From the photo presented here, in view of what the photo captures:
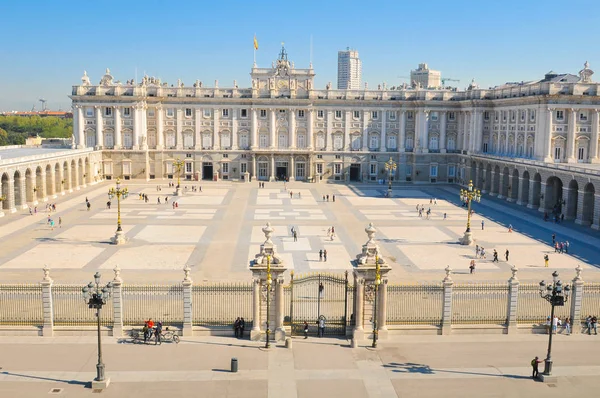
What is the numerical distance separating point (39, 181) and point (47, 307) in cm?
5010

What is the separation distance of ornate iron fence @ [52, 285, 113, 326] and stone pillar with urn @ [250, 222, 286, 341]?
6.96 metres

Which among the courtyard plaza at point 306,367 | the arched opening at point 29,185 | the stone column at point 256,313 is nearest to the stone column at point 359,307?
the courtyard plaza at point 306,367

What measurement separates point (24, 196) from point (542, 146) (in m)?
60.4

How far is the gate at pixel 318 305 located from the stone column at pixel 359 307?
2.30 feet

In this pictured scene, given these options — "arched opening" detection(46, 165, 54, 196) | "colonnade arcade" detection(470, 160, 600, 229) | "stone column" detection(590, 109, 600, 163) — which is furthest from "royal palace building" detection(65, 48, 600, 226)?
"arched opening" detection(46, 165, 54, 196)

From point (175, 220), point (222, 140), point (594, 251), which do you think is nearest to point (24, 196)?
point (175, 220)

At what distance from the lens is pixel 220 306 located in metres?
33.6

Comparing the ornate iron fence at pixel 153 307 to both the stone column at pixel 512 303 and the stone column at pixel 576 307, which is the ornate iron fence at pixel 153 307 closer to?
the stone column at pixel 512 303

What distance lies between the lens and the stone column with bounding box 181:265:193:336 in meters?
28.1

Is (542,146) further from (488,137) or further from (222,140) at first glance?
(222,140)

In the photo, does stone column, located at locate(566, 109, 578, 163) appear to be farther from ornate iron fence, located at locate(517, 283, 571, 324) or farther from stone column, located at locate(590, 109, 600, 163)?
ornate iron fence, located at locate(517, 283, 571, 324)

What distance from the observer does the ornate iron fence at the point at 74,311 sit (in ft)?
95.9

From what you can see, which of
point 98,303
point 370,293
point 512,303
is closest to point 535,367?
point 512,303

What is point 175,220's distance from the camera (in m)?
63.0
